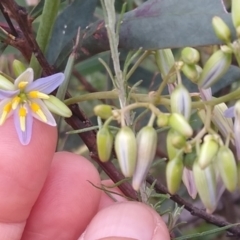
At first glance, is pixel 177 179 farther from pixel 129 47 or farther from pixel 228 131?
pixel 129 47

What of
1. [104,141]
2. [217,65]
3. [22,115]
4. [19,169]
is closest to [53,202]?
[19,169]

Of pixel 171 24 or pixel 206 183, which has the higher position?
pixel 171 24

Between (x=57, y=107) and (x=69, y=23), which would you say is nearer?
(x=57, y=107)

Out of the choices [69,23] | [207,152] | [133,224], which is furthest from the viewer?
[69,23]

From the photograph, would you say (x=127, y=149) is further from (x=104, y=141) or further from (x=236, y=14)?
(x=236, y=14)

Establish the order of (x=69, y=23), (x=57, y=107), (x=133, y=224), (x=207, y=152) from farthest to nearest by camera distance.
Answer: (x=69, y=23), (x=133, y=224), (x=57, y=107), (x=207, y=152)

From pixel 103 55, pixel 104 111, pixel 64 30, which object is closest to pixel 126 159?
pixel 104 111
